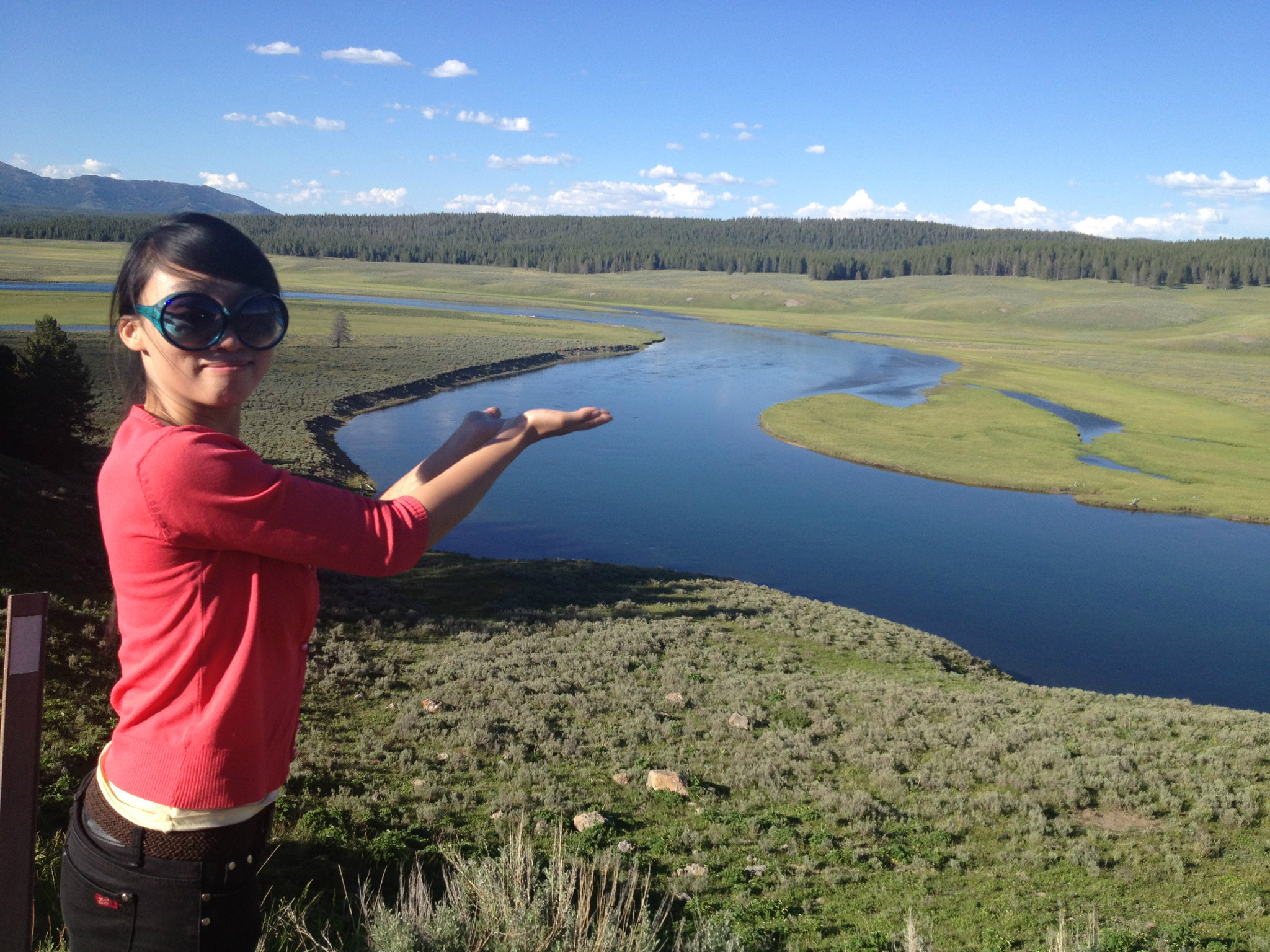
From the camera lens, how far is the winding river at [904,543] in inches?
902

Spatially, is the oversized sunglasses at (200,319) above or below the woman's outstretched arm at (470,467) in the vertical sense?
above

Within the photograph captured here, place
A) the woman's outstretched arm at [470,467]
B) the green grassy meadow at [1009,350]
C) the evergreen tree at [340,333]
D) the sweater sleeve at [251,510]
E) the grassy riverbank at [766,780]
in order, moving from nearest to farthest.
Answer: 1. the sweater sleeve at [251,510]
2. the woman's outstretched arm at [470,467]
3. the grassy riverbank at [766,780]
4. the green grassy meadow at [1009,350]
5. the evergreen tree at [340,333]

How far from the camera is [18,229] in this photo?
16600cm

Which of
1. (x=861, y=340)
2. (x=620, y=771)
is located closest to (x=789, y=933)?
(x=620, y=771)

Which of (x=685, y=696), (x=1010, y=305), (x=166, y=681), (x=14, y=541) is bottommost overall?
(x=685, y=696)

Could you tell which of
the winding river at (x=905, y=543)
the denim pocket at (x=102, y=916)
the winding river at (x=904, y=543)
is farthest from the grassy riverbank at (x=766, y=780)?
the winding river at (x=904, y=543)

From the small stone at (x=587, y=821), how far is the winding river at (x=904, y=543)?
15666mm

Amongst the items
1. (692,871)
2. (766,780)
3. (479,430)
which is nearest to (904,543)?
(766,780)

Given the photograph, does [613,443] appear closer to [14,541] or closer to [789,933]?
[14,541]

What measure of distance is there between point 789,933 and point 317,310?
10050 centimetres

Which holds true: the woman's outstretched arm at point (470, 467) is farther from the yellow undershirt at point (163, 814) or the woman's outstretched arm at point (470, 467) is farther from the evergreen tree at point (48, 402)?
the evergreen tree at point (48, 402)

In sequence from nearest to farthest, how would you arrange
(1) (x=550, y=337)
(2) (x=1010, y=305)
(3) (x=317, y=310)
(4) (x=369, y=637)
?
(4) (x=369, y=637)
(1) (x=550, y=337)
(3) (x=317, y=310)
(2) (x=1010, y=305)

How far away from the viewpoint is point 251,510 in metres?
1.87

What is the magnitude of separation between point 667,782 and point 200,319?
8.39 meters
